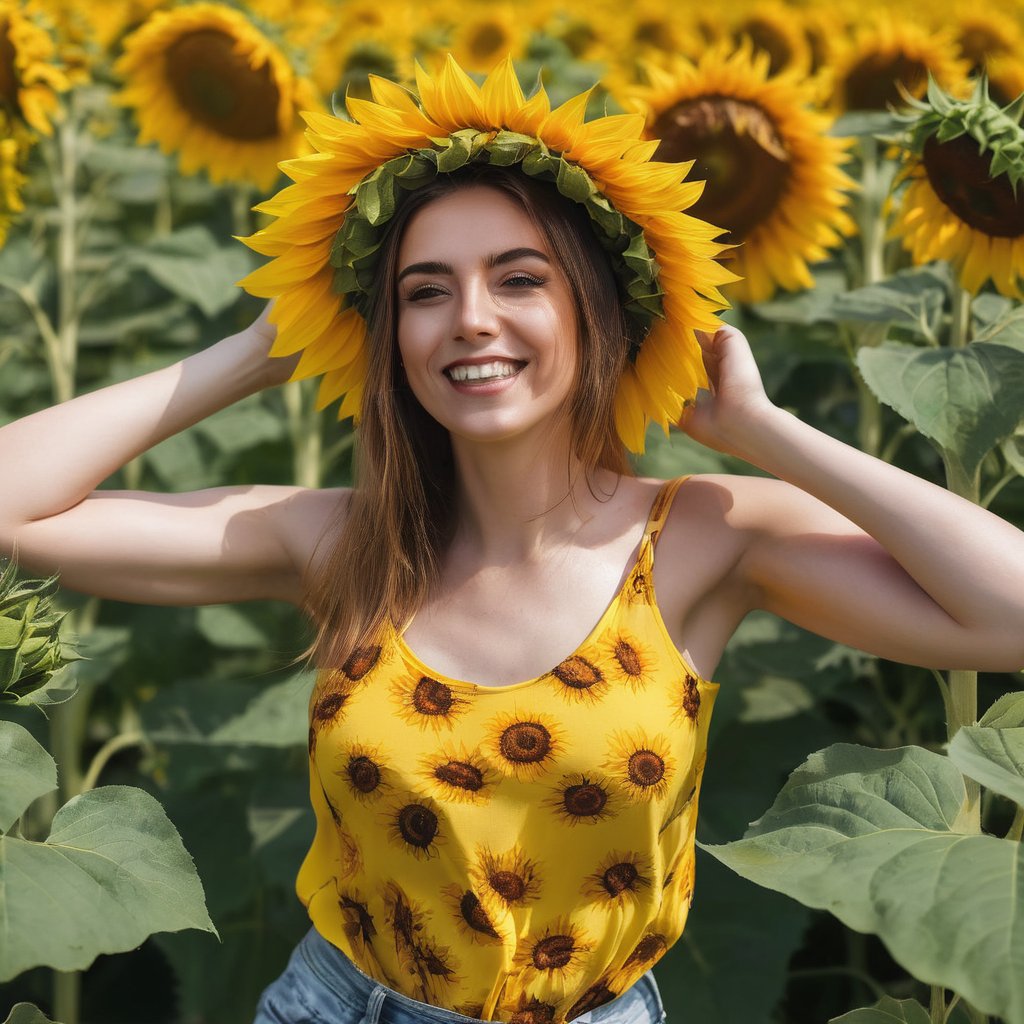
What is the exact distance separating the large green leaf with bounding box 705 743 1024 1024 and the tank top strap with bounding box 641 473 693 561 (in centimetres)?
31

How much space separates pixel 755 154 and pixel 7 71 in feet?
4.56

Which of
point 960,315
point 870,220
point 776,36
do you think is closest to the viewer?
point 960,315

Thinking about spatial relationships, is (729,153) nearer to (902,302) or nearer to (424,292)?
(902,302)

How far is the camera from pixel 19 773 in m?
1.39

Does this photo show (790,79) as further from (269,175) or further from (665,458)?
(269,175)

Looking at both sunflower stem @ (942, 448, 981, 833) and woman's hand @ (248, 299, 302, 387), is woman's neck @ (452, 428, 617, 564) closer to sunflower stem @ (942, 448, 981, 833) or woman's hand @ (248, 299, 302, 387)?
woman's hand @ (248, 299, 302, 387)

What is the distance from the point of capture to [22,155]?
8.52 ft

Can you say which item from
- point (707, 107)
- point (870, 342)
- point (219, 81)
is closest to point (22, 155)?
point (219, 81)

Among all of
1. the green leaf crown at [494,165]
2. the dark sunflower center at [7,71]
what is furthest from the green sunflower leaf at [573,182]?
the dark sunflower center at [7,71]

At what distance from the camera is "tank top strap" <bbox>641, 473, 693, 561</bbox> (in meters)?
1.64

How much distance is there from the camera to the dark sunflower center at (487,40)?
382 centimetres

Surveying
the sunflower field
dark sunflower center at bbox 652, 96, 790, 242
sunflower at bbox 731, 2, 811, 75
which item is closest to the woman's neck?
the sunflower field

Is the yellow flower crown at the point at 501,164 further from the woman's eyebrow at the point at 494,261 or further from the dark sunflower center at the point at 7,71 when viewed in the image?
the dark sunflower center at the point at 7,71

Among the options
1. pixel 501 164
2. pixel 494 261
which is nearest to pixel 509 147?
pixel 501 164
